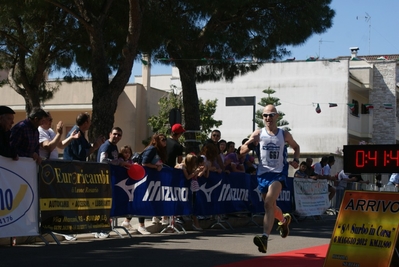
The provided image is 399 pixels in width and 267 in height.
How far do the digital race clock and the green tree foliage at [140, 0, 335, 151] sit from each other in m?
10.7

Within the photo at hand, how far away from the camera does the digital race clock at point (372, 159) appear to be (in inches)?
333

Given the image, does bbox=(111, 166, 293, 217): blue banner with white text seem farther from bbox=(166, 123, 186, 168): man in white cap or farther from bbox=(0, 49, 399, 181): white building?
bbox=(0, 49, 399, 181): white building

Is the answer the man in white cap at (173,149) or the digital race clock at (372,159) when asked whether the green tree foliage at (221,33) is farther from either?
the digital race clock at (372,159)

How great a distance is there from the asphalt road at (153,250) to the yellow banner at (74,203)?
22.0 inches

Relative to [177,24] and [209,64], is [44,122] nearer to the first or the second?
[177,24]

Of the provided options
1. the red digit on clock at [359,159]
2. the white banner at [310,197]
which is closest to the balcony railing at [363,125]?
the white banner at [310,197]

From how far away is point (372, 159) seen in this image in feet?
27.9

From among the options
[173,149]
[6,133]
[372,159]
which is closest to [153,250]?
[6,133]

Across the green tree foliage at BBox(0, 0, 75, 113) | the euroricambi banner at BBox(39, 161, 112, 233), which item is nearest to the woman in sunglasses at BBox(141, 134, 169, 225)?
the euroricambi banner at BBox(39, 161, 112, 233)

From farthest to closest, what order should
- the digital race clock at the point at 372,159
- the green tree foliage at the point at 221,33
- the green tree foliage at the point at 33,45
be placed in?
1. the green tree foliage at the point at 33,45
2. the green tree foliage at the point at 221,33
3. the digital race clock at the point at 372,159

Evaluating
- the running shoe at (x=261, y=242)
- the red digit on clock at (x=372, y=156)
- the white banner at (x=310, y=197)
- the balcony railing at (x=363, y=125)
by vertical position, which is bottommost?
the white banner at (x=310, y=197)

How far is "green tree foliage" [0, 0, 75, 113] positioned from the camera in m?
21.8

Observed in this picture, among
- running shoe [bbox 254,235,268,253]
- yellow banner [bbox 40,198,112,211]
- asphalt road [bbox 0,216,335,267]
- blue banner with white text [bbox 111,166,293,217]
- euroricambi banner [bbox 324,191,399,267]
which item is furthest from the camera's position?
blue banner with white text [bbox 111,166,293,217]

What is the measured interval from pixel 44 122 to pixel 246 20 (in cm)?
1126
